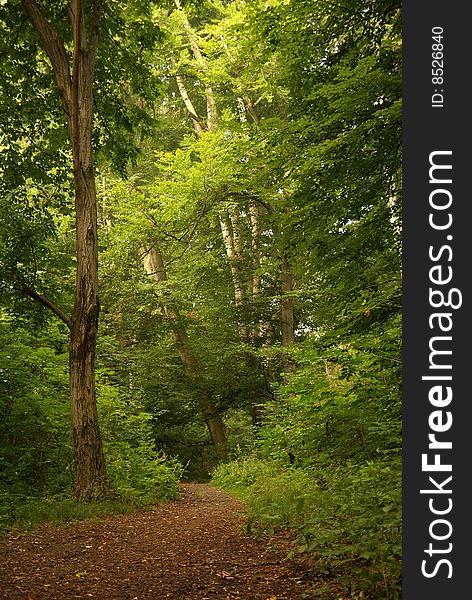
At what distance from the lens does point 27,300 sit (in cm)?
842

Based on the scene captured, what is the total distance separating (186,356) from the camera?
18453mm

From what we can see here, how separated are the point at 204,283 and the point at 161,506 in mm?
11270

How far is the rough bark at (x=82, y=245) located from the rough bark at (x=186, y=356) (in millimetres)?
8981

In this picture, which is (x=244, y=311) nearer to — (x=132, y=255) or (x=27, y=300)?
(x=132, y=255)

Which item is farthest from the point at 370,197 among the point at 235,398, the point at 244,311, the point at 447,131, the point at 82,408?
the point at 235,398

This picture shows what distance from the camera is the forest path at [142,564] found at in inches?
147

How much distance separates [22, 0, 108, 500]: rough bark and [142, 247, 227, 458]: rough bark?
29.5ft

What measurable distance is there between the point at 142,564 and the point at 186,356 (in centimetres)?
1381

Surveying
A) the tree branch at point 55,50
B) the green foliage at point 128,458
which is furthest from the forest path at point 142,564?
the tree branch at point 55,50

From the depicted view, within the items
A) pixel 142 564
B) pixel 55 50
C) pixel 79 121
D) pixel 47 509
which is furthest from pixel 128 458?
pixel 55 50

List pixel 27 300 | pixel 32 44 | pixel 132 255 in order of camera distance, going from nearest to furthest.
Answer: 1. pixel 27 300
2. pixel 32 44
3. pixel 132 255

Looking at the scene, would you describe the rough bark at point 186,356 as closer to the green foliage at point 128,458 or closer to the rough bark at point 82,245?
the green foliage at point 128,458

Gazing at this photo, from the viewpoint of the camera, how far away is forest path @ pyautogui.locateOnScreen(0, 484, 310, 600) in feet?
12.3

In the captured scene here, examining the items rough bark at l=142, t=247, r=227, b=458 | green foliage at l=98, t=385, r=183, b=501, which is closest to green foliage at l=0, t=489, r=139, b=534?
green foliage at l=98, t=385, r=183, b=501
